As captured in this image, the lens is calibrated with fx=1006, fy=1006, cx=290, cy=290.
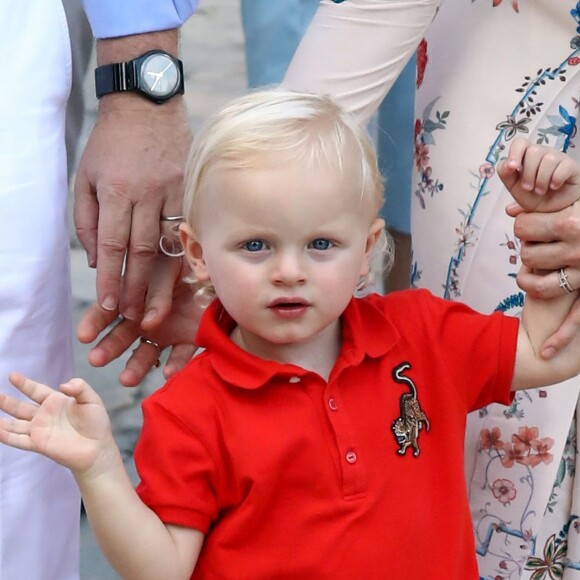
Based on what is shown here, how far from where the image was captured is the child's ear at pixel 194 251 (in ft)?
3.54

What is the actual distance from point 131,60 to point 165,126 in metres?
0.10

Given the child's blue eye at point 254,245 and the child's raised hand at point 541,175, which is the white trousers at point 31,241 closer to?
the child's blue eye at point 254,245

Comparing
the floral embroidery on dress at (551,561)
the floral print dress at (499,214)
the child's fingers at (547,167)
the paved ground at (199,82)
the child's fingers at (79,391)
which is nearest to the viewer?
the child's fingers at (79,391)

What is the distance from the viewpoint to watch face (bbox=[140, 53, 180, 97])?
1.30m

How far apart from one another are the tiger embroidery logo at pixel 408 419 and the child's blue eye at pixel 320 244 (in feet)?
0.58

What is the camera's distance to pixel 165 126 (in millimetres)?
1315

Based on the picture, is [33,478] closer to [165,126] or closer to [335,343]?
[335,343]

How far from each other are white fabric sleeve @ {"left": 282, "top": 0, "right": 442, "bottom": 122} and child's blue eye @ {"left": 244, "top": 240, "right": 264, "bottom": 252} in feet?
1.16

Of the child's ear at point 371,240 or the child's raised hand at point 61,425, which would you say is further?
the child's ear at point 371,240

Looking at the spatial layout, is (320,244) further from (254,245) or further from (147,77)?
(147,77)

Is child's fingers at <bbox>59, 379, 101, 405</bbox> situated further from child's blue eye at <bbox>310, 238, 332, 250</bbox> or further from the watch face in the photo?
the watch face

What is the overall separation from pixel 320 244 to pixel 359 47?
1.29ft

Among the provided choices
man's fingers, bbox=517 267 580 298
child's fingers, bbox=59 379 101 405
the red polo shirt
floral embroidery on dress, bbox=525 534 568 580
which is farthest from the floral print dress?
child's fingers, bbox=59 379 101 405

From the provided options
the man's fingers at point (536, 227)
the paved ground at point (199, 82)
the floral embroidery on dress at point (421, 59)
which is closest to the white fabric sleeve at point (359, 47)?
the floral embroidery on dress at point (421, 59)
